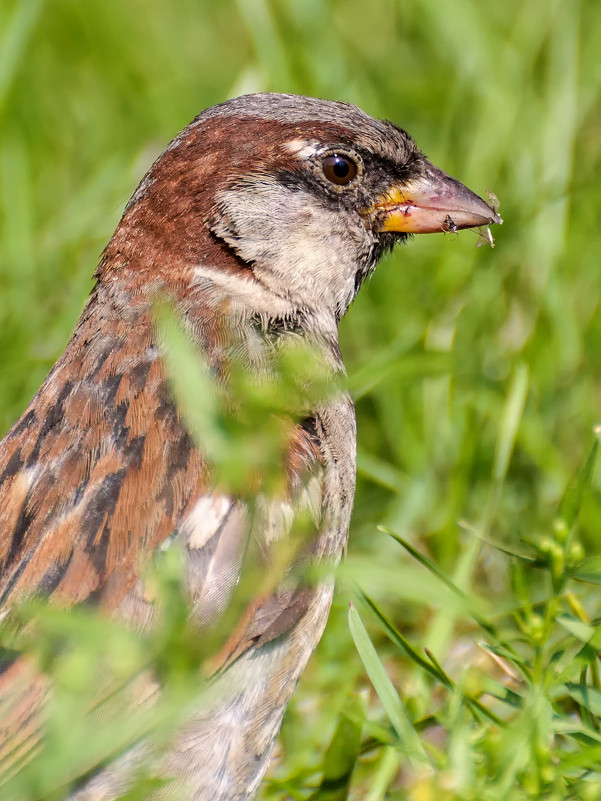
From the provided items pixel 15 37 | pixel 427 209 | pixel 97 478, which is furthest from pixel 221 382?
pixel 15 37

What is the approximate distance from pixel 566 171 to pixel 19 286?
69.0 inches

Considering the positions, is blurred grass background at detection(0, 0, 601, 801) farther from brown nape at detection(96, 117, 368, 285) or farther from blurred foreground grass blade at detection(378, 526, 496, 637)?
brown nape at detection(96, 117, 368, 285)

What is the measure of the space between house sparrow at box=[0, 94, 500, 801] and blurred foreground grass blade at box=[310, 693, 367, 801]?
0.39 feet

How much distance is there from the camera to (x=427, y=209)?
9.65 feet

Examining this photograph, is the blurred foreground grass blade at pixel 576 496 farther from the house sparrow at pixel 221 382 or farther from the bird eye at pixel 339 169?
the bird eye at pixel 339 169

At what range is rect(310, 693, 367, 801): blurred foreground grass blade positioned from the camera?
2.42m

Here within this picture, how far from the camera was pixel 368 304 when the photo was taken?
402cm

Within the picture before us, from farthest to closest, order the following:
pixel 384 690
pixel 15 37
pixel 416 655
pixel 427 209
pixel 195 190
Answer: pixel 15 37, pixel 427 209, pixel 195 190, pixel 416 655, pixel 384 690

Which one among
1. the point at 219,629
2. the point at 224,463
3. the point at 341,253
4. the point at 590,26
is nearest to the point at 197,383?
the point at 224,463

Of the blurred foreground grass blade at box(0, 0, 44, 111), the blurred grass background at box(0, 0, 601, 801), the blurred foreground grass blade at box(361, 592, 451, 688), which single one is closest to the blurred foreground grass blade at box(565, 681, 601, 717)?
the blurred grass background at box(0, 0, 601, 801)

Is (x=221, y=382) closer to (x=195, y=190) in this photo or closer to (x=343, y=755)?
(x=195, y=190)

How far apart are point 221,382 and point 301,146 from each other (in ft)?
2.14

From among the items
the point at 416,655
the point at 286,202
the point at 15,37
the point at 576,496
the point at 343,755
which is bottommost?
the point at 343,755

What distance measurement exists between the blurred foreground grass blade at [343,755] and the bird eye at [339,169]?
1140mm
